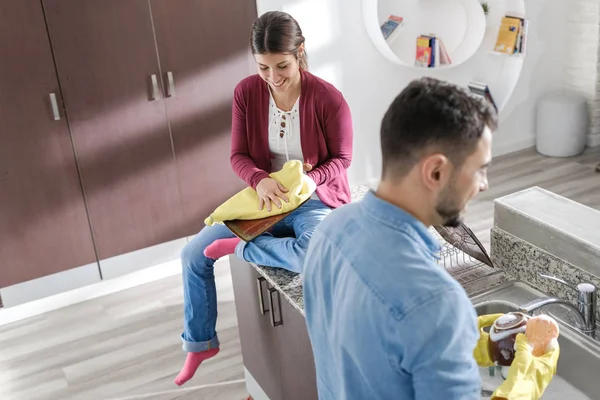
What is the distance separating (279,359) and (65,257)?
5.68 feet

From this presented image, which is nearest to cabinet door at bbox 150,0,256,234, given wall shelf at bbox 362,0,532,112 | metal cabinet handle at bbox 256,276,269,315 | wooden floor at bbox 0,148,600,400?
wooden floor at bbox 0,148,600,400

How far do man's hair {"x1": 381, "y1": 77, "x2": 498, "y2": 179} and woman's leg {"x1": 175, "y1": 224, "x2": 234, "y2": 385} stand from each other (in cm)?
147

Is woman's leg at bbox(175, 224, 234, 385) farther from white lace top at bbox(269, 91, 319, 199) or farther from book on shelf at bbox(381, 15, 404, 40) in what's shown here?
book on shelf at bbox(381, 15, 404, 40)

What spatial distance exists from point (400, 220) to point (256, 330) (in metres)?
1.52

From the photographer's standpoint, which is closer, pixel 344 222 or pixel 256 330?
pixel 344 222

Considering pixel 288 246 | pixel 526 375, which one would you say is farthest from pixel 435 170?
pixel 288 246

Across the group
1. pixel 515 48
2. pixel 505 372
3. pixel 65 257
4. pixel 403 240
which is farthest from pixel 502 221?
pixel 515 48

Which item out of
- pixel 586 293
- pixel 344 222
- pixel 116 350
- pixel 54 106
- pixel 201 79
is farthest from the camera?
pixel 201 79

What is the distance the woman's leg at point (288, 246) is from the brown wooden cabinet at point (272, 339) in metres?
0.09

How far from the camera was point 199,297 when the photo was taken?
265 centimetres

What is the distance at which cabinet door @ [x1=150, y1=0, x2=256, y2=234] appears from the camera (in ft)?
11.8

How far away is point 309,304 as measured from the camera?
1454mm

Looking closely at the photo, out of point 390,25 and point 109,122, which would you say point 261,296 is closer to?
point 109,122

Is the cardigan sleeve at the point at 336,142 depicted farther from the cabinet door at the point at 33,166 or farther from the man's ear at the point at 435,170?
the cabinet door at the point at 33,166
